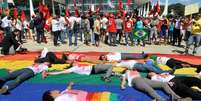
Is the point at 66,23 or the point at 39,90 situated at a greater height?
the point at 66,23

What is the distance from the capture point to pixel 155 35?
16.9m

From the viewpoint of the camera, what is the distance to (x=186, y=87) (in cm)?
675

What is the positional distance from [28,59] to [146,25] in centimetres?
713

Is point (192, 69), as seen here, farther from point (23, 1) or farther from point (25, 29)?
point (23, 1)

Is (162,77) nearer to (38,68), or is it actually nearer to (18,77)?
(38,68)

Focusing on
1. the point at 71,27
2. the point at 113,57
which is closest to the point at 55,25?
the point at 71,27

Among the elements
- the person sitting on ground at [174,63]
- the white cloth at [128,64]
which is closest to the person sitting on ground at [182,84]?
the white cloth at [128,64]

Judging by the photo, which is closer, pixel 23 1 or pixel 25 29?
pixel 25 29

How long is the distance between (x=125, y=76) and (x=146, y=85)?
0.75 metres

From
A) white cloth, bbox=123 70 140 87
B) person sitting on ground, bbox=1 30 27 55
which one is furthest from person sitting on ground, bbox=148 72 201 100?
person sitting on ground, bbox=1 30 27 55

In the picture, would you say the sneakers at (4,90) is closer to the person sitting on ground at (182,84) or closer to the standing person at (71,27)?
the person sitting on ground at (182,84)

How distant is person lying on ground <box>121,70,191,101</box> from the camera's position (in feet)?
21.9

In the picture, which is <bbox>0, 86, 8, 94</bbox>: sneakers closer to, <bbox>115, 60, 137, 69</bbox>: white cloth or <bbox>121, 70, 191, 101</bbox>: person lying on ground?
<bbox>121, 70, 191, 101</bbox>: person lying on ground

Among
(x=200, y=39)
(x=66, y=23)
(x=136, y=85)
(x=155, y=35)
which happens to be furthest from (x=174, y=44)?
(x=136, y=85)
